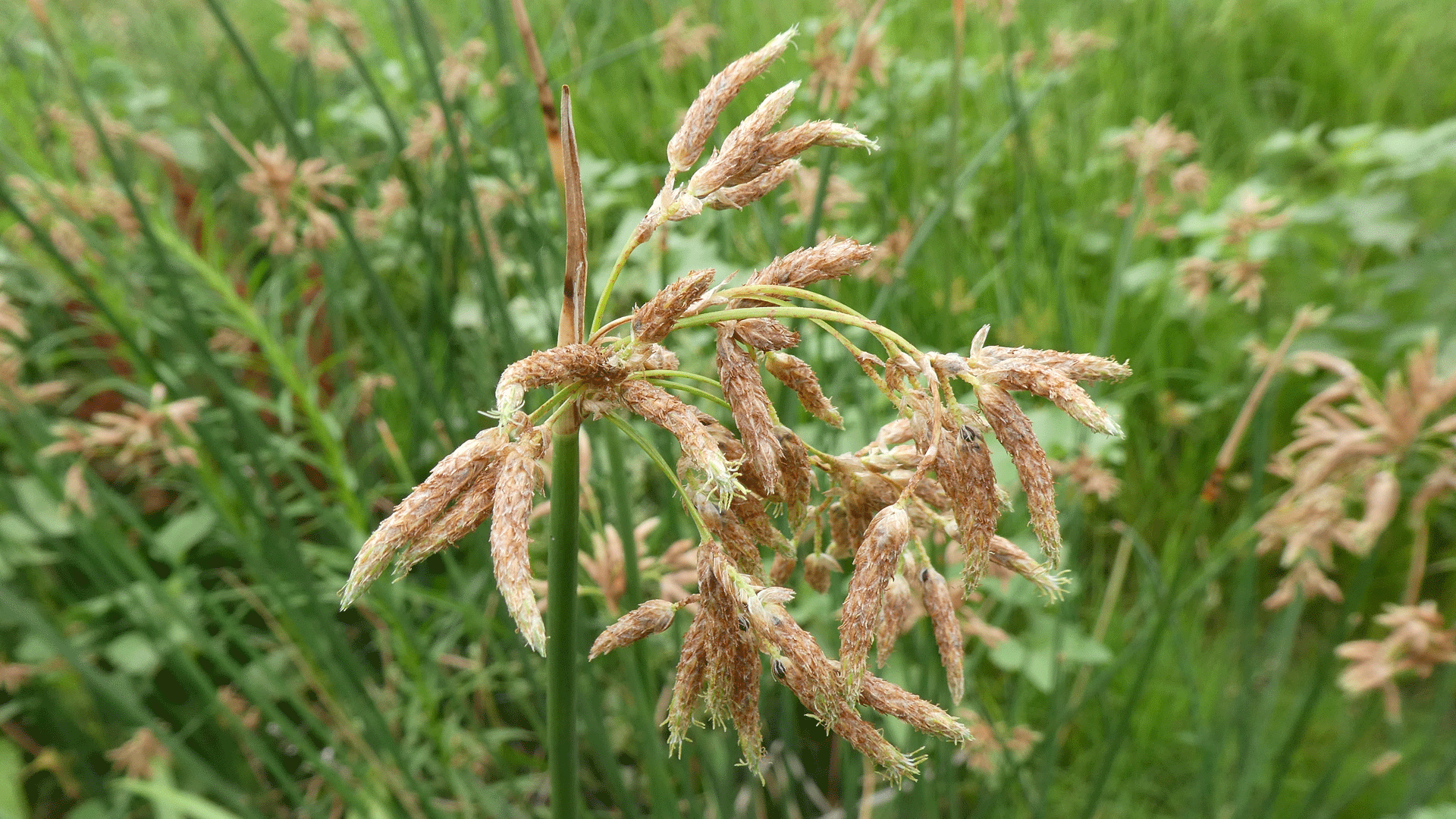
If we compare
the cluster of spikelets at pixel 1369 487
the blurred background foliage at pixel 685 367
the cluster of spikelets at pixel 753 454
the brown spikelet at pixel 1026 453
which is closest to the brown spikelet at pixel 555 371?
Result: the cluster of spikelets at pixel 753 454

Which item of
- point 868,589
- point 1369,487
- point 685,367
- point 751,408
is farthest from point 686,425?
point 685,367

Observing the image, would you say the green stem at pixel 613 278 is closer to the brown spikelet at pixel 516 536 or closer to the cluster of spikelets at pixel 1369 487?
the brown spikelet at pixel 516 536

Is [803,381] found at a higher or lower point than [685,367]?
higher

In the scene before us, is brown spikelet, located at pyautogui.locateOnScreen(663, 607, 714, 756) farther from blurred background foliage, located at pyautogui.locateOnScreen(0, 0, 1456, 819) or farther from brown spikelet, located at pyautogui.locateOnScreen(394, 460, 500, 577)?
blurred background foliage, located at pyautogui.locateOnScreen(0, 0, 1456, 819)

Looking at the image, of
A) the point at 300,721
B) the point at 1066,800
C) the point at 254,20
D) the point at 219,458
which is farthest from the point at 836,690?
the point at 254,20

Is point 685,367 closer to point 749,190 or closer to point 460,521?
point 749,190

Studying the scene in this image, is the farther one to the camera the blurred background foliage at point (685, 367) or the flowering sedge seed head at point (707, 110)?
the blurred background foliage at point (685, 367)
